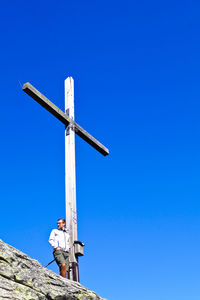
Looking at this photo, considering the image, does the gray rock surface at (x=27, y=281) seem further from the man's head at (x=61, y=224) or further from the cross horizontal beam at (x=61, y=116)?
the cross horizontal beam at (x=61, y=116)

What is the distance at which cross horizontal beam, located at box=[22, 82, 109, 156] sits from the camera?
8.99 meters

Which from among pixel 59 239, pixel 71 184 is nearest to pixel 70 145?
pixel 71 184

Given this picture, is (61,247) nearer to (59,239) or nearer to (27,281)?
(59,239)

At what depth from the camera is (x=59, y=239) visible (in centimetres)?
810

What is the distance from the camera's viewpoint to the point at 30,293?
579 cm

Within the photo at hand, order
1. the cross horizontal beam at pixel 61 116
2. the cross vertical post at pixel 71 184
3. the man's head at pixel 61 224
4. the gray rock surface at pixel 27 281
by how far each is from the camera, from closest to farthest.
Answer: the gray rock surface at pixel 27 281 < the cross vertical post at pixel 71 184 < the man's head at pixel 61 224 < the cross horizontal beam at pixel 61 116

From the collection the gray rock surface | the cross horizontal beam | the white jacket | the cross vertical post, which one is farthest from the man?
the cross horizontal beam

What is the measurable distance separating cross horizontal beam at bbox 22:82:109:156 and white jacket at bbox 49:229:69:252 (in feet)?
9.29

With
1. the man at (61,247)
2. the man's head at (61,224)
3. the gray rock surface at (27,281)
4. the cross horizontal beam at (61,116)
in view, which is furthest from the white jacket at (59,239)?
the cross horizontal beam at (61,116)

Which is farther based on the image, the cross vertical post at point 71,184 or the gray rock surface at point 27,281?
the cross vertical post at point 71,184

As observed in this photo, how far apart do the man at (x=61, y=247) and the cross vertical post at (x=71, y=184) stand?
0.17 meters

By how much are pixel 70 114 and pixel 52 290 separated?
498 cm

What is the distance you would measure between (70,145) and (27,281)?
413 cm

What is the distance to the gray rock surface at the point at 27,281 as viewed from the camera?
5.61 meters
